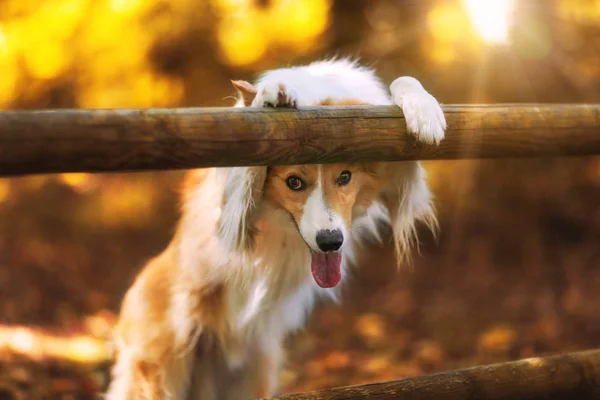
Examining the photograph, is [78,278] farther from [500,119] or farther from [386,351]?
[500,119]

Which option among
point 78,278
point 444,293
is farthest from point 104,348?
point 444,293

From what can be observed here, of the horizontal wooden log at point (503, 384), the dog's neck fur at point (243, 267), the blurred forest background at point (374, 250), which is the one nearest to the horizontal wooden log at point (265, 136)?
the horizontal wooden log at point (503, 384)

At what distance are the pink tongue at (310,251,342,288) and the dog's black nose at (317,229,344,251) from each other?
0.62ft

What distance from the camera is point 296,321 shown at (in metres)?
3.50

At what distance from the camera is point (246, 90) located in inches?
98.2

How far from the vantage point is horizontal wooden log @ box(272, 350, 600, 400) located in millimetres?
2182

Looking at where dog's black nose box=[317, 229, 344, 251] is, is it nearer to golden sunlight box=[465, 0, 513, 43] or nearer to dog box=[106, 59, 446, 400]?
dog box=[106, 59, 446, 400]

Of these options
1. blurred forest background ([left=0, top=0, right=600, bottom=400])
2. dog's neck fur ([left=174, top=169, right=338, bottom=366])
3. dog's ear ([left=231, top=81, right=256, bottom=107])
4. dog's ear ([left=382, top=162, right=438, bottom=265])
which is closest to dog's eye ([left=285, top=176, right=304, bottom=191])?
dog's neck fur ([left=174, top=169, right=338, bottom=366])

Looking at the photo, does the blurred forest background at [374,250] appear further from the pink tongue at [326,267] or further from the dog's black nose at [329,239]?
the dog's black nose at [329,239]

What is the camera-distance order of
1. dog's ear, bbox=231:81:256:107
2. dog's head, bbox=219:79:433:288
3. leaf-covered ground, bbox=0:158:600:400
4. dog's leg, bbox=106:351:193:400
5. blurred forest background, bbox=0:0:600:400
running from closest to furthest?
dog's ear, bbox=231:81:256:107
dog's head, bbox=219:79:433:288
dog's leg, bbox=106:351:193:400
blurred forest background, bbox=0:0:600:400
leaf-covered ground, bbox=0:158:600:400

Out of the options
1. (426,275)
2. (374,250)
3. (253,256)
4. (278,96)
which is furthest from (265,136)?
(374,250)

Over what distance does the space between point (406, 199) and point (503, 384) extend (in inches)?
36.2

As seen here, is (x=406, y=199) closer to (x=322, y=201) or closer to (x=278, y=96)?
(x=322, y=201)

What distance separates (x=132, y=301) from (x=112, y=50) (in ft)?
6.77
